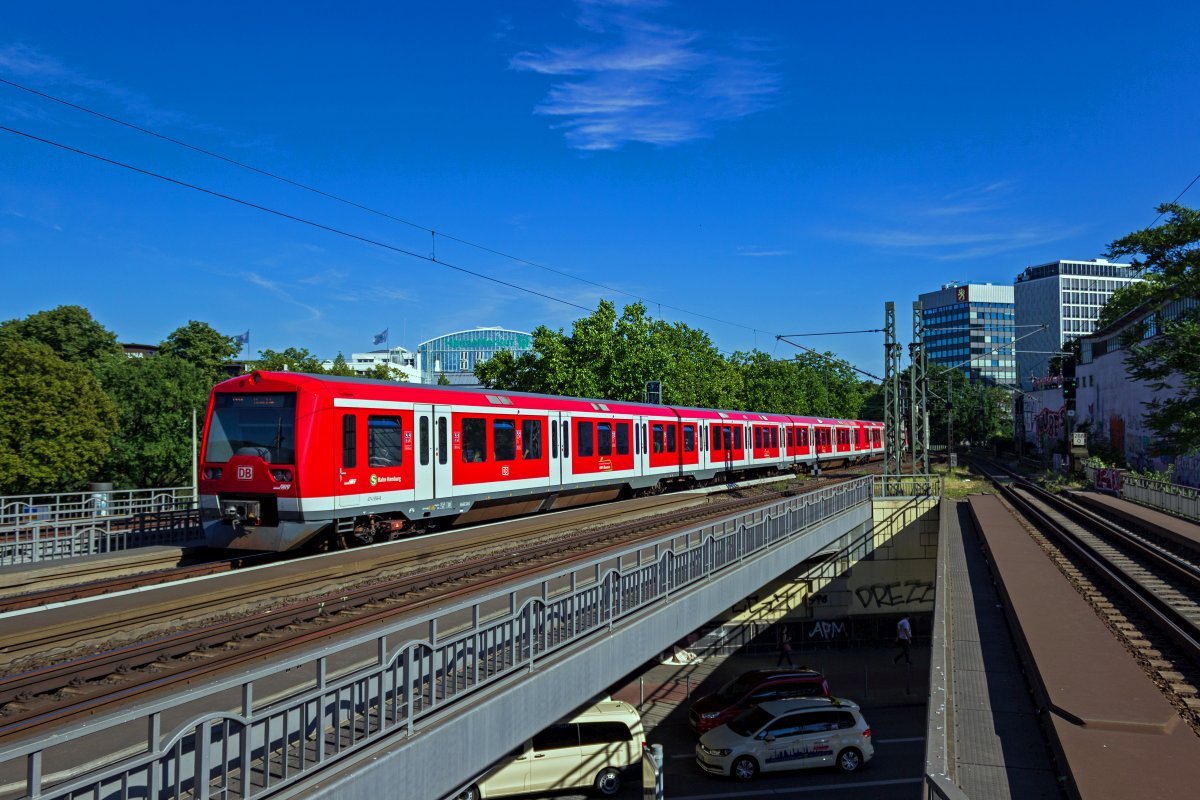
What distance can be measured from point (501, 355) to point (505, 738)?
43660 mm

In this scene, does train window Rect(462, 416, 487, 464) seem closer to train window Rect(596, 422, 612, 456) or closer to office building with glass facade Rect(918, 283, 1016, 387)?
train window Rect(596, 422, 612, 456)

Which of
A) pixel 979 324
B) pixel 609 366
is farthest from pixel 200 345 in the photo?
pixel 979 324

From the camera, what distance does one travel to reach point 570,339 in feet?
153

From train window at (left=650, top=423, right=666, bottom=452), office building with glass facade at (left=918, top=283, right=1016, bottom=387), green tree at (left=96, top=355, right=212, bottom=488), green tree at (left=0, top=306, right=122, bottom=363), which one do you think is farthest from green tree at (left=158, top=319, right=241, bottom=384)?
office building with glass facade at (left=918, top=283, right=1016, bottom=387)

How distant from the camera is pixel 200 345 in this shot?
167 feet

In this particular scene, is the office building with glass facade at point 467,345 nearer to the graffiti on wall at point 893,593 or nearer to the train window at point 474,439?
the graffiti on wall at point 893,593

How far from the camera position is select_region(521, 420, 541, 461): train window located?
21406mm

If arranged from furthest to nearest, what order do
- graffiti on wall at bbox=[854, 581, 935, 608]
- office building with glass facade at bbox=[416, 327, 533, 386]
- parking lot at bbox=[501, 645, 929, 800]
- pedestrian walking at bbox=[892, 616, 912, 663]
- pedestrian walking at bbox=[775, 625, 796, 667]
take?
office building with glass facade at bbox=[416, 327, 533, 386] < graffiti on wall at bbox=[854, 581, 935, 608] < pedestrian walking at bbox=[775, 625, 796, 667] < pedestrian walking at bbox=[892, 616, 912, 663] < parking lot at bbox=[501, 645, 929, 800]

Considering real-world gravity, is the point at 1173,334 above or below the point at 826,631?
above

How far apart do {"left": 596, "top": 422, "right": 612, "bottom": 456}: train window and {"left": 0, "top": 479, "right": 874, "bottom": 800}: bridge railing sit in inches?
474

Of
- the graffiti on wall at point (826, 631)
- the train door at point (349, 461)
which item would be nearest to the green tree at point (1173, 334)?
the graffiti on wall at point (826, 631)

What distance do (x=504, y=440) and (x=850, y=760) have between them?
11.0 metres

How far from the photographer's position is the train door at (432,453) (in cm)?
1752

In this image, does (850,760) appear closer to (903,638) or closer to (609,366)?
(903,638)
